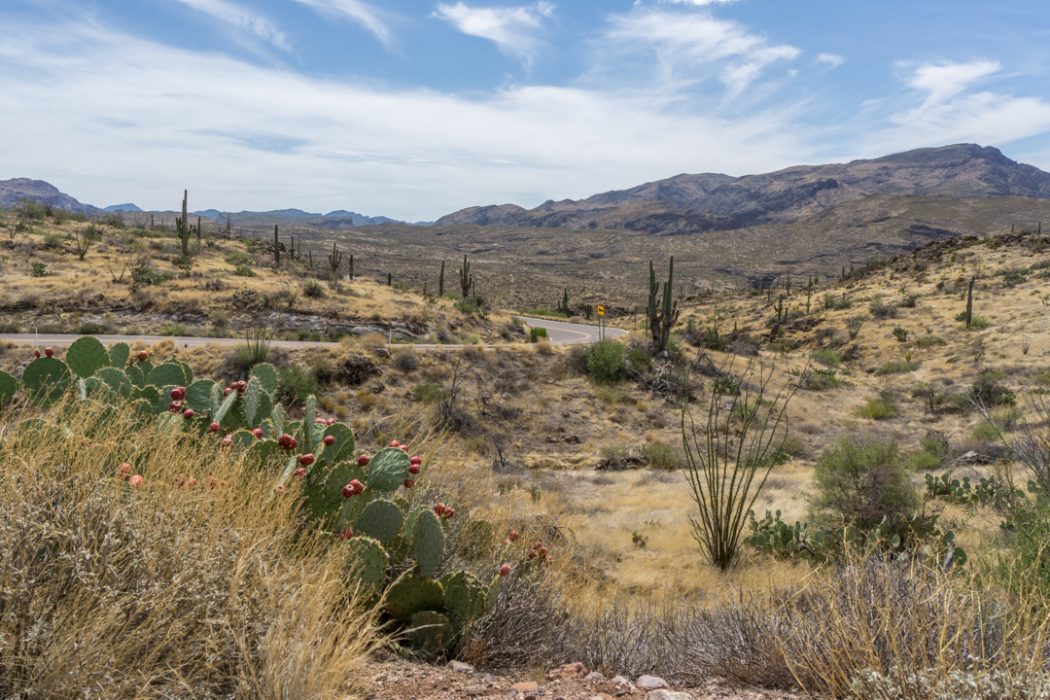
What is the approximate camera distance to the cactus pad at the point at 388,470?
494cm

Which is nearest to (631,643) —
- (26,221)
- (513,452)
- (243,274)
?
(513,452)

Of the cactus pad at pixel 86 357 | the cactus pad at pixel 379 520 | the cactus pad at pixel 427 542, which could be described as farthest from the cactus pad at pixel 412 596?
the cactus pad at pixel 86 357

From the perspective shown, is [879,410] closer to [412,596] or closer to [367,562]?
[412,596]

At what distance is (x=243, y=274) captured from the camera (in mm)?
33969

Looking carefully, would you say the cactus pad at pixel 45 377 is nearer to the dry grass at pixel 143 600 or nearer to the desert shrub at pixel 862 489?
the dry grass at pixel 143 600

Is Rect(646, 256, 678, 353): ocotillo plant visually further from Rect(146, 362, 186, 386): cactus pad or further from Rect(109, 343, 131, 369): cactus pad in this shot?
Rect(146, 362, 186, 386): cactus pad

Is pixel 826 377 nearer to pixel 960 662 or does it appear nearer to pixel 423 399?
pixel 423 399

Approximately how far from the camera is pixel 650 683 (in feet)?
12.5

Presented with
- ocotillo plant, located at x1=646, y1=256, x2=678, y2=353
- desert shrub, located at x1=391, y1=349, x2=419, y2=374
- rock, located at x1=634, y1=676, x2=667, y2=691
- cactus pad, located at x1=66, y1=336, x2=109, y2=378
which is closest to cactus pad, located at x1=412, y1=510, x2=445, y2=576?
rock, located at x1=634, y1=676, x2=667, y2=691

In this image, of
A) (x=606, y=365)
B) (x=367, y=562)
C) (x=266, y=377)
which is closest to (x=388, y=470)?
(x=367, y=562)

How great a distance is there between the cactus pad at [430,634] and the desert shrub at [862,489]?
7598 mm

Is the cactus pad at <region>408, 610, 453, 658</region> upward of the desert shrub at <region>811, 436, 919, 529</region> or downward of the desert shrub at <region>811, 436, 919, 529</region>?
upward

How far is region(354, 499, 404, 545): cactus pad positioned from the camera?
14.7ft

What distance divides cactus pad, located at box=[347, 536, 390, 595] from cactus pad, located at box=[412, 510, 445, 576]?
308mm
